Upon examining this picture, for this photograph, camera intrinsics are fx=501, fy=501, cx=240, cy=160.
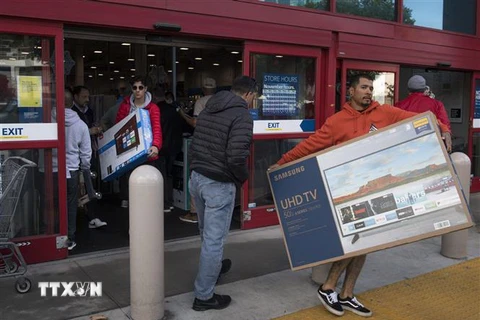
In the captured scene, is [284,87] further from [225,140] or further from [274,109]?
[225,140]

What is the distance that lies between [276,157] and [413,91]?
184 cm

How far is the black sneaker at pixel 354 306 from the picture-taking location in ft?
12.6

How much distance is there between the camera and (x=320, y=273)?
446 centimetres

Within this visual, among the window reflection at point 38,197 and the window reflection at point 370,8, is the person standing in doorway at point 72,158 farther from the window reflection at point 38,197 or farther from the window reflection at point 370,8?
the window reflection at point 370,8

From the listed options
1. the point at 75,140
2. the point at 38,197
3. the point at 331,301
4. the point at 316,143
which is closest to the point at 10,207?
the point at 38,197

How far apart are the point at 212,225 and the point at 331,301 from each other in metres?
1.09

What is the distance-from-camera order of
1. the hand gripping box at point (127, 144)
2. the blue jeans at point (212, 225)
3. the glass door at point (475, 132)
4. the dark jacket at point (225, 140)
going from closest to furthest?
1. the dark jacket at point (225, 140)
2. the blue jeans at point (212, 225)
3. the hand gripping box at point (127, 144)
4. the glass door at point (475, 132)

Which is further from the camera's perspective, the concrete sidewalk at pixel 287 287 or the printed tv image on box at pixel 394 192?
the concrete sidewalk at pixel 287 287

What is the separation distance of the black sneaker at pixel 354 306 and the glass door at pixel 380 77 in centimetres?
372

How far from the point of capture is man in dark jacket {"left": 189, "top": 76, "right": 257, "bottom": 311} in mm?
3707

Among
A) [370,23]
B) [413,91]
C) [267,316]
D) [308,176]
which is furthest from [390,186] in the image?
[370,23]

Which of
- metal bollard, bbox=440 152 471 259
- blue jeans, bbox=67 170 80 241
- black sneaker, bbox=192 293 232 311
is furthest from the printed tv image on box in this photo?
blue jeans, bbox=67 170 80 241

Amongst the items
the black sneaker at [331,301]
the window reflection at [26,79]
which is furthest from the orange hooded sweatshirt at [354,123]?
the window reflection at [26,79]

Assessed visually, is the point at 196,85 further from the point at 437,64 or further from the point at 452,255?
the point at 452,255
